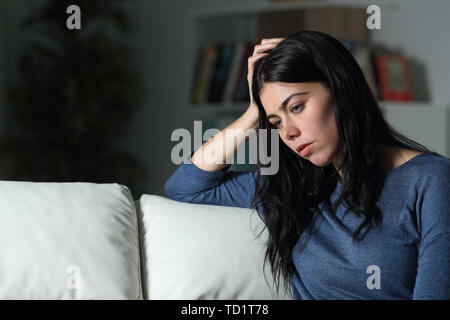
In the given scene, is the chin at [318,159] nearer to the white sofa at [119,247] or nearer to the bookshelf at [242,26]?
the white sofa at [119,247]

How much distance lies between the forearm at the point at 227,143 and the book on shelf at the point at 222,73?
5.07 feet

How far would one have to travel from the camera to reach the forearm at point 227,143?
1.54m

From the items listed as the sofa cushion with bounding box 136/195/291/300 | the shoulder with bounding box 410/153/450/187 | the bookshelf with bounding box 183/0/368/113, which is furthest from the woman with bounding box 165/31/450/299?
the bookshelf with bounding box 183/0/368/113

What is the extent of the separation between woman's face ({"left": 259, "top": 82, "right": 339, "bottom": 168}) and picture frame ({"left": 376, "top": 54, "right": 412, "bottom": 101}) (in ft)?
5.99

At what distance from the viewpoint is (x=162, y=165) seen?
384 cm

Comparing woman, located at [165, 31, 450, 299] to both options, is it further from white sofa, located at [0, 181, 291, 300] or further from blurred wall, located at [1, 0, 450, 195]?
blurred wall, located at [1, 0, 450, 195]

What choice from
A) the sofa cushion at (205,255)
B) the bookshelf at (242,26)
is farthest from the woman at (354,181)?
the bookshelf at (242,26)

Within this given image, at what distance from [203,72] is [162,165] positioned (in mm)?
855

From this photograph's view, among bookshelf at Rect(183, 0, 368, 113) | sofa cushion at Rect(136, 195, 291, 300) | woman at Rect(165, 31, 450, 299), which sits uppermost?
bookshelf at Rect(183, 0, 368, 113)

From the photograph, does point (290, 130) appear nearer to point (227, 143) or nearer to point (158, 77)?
point (227, 143)

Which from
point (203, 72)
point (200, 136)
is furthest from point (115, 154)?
point (203, 72)

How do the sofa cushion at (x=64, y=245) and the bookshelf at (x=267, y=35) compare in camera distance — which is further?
the bookshelf at (x=267, y=35)

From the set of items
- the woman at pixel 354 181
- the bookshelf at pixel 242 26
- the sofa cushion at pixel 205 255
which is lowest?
the sofa cushion at pixel 205 255

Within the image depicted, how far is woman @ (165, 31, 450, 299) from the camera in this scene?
1210mm
